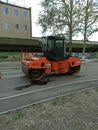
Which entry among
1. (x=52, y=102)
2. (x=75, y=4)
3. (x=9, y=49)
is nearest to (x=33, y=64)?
(x=52, y=102)

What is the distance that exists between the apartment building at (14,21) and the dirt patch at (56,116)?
114 ft

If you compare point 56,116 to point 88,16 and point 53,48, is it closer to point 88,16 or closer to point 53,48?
point 53,48

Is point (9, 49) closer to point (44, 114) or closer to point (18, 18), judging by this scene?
point (18, 18)

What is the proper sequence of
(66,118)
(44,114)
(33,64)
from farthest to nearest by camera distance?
(33,64)
(44,114)
(66,118)

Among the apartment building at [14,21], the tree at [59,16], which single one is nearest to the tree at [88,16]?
the tree at [59,16]

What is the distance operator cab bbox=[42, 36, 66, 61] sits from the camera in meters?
13.0

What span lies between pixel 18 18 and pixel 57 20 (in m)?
14.1

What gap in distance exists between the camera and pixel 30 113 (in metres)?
5.52

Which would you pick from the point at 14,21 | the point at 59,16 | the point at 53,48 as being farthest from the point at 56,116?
the point at 14,21

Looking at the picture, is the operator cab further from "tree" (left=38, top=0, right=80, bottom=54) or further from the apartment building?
the apartment building

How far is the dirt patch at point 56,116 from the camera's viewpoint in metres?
4.59

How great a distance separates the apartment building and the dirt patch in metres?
34.8

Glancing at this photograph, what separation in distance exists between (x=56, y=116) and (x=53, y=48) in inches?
328

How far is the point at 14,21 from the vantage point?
41.3 m
